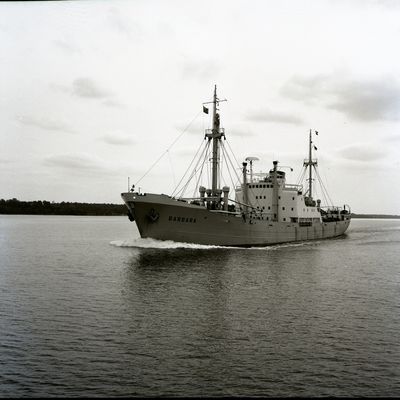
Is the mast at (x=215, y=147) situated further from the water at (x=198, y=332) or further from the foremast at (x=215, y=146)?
the water at (x=198, y=332)

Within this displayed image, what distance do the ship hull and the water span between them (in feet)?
32.8

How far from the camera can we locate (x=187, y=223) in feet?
129

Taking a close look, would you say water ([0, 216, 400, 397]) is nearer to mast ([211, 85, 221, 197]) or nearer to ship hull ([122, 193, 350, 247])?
ship hull ([122, 193, 350, 247])

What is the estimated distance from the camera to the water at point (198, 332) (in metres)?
11.0

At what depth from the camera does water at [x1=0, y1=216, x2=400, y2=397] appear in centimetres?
1097

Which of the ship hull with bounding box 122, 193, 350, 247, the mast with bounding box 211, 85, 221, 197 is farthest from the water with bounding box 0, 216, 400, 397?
the mast with bounding box 211, 85, 221, 197

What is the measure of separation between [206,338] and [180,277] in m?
11.7

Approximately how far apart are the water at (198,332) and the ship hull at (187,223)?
9991 millimetres

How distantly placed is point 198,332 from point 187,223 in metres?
24.6

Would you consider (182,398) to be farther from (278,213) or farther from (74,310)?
(278,213)

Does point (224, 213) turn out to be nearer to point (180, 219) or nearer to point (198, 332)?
point (180, 219)

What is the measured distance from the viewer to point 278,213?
51156 millimetres

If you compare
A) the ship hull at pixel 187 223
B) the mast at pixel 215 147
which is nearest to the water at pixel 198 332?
the ship hull at pixel 187 223

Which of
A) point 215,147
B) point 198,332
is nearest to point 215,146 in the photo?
point 215,147
